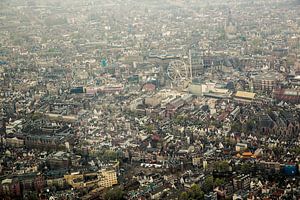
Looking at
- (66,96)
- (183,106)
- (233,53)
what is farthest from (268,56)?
(66,96)

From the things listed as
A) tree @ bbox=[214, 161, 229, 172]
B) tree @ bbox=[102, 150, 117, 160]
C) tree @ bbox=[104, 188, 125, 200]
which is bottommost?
tree @ bbox=[104, 188, 125, 200]

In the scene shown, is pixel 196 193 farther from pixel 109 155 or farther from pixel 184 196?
pixel 109 155

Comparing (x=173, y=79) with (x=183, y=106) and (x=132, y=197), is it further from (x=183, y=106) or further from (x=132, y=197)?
(x=132, y=197)

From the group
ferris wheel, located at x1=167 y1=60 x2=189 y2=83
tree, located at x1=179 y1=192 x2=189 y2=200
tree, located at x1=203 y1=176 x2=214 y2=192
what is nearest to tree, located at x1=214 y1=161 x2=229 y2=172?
tree, located at x1=203 y1=176 x2=214 y2=192

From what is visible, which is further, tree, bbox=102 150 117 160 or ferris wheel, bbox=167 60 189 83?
ferris wheel, bbox=167 60 189 83

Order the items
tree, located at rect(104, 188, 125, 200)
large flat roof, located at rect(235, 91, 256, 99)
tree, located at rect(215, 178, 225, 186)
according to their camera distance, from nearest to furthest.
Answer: tree, located at rect(104, 188, 125, 200) → tree, located at rect(215, 178, 225, 186) → large flat roof, located at rect(235, 91, 256, 99)

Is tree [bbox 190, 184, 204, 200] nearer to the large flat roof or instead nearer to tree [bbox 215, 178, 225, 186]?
tree [bbox 215, 178, 225, 186]

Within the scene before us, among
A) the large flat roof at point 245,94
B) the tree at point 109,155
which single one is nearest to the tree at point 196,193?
the tree at point 109,155

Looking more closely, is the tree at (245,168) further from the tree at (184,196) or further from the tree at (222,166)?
the tree at (184,196)

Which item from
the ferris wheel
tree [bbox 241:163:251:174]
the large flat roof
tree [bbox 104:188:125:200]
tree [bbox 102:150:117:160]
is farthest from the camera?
the ferris wheel
